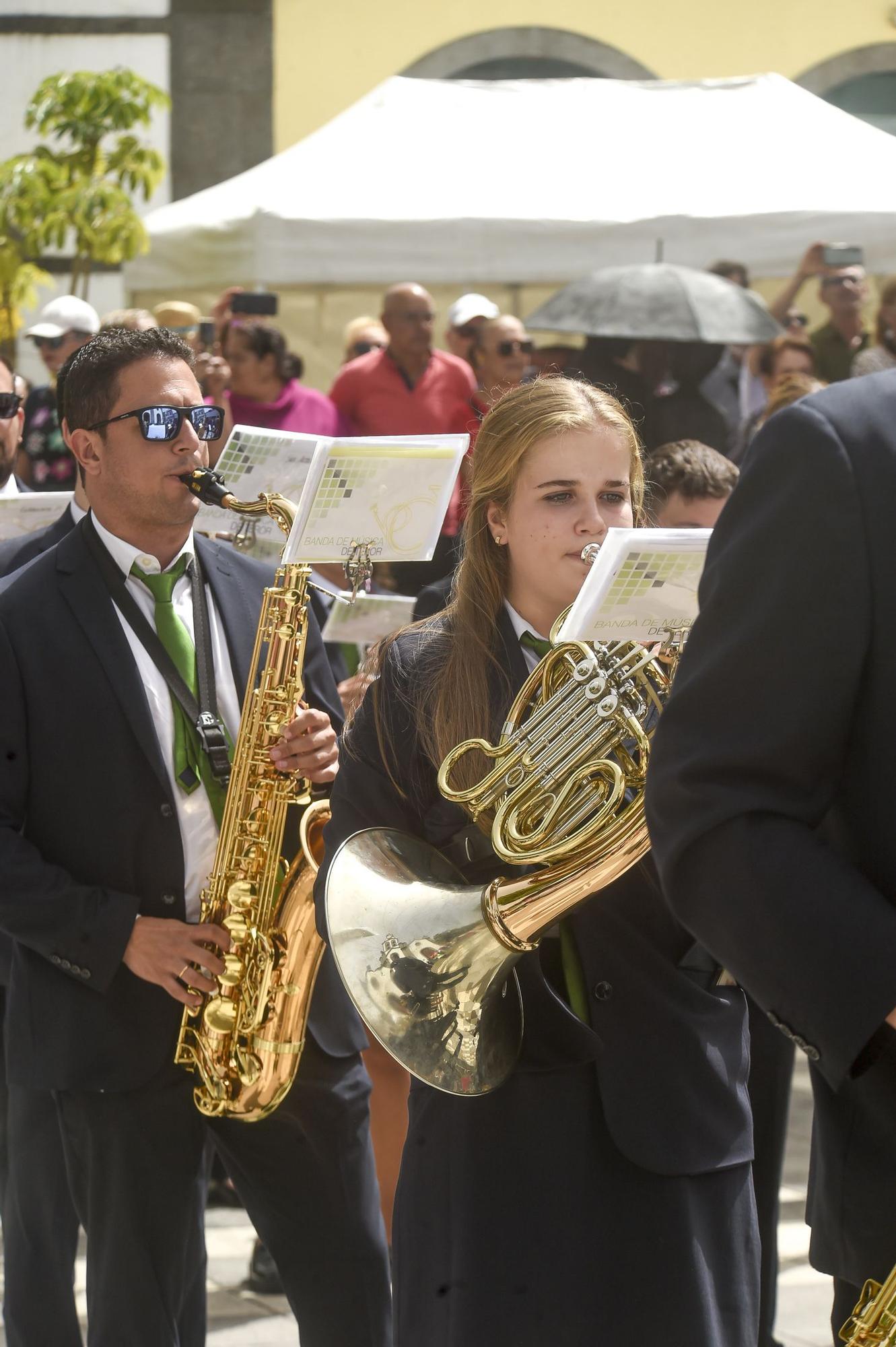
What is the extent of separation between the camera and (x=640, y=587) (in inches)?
94.9

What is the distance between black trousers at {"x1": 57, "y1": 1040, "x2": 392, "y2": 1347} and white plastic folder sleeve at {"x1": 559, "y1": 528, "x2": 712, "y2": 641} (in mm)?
1405

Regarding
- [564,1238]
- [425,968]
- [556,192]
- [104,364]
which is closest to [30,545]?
[104,364]

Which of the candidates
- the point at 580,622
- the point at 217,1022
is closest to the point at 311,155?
the point at 217,1022

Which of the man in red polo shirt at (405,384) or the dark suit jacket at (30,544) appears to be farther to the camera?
the man in red polo shirt at (405,384)

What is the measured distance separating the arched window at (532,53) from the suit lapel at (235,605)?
12085 millimetres

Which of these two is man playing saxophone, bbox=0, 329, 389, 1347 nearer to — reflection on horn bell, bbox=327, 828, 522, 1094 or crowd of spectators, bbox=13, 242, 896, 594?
reflection on horn bell, bbox=327, 828, 522, 1094

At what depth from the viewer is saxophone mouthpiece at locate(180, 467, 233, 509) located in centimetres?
343

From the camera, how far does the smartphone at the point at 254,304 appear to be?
311 inches

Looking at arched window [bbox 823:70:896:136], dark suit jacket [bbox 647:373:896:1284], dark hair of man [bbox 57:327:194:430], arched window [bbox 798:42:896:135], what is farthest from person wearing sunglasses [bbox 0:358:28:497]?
arched window [bbox 823:70:896:136]

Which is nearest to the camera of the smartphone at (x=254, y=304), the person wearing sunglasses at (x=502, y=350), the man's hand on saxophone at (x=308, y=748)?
the man's hand on saxophone at (x=308, y=748)

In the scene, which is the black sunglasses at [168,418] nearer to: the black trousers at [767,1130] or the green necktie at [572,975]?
the green necktie at [572,975]

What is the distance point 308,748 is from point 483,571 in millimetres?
547

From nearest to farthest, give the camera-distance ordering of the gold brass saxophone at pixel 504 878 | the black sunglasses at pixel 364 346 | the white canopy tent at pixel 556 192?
the gold brass saxophone at pixel 504 878 → the white canopy tent at pixel 556 192 → the black sunglasses at pixel 364 346

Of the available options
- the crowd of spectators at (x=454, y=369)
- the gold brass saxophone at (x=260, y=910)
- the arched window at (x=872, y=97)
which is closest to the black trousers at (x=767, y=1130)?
the gold brass saxophone at (x=260, y=910)
